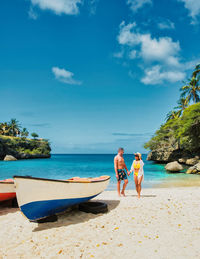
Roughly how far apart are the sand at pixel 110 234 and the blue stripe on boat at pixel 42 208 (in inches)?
13.3

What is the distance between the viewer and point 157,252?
3.41 m

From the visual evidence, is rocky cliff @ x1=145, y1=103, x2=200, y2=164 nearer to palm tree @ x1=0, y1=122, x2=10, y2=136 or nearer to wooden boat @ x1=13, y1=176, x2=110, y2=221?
wooden boat @ x1=13, y1=176, x2=110, y2=221

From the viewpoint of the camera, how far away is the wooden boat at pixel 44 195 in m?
4.48

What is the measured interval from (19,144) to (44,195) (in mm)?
78805

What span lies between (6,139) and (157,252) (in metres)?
77.0

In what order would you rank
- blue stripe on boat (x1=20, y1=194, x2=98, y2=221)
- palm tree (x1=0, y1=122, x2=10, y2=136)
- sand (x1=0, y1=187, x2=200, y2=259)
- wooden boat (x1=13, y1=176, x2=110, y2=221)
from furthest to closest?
palm tree (x1=0, y1=122, x2=10, y2=136) < blue stripe on boat (x1=20, y1=194, x2=98, y2=221) < wooden boat (x1=13, y1=176, x2=110, y2=221) < sand (x1=0, y1=187, x2=200, y2=259)

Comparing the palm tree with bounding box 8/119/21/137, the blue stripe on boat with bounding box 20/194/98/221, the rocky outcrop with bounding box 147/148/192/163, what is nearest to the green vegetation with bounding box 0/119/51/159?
the palm tree with bounding box 8/119/21/137

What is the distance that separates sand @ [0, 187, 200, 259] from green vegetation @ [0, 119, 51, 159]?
6835 centimetres

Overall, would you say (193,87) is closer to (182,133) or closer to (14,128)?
(182,133)

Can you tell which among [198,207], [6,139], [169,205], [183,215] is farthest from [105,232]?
[6,139]

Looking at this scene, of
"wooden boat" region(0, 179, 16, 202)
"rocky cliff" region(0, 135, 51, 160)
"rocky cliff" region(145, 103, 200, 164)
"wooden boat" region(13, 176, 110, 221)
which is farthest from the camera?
"rocky cliff" region(0, 135, 51, 160)

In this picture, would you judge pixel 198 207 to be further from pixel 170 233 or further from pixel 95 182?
pixel 95 182

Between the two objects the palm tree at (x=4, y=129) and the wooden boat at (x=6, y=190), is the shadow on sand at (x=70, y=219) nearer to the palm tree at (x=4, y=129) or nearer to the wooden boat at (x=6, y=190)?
the wooden boat at (x=6, y=190)

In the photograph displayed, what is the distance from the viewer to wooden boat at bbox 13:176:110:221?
4.48m
